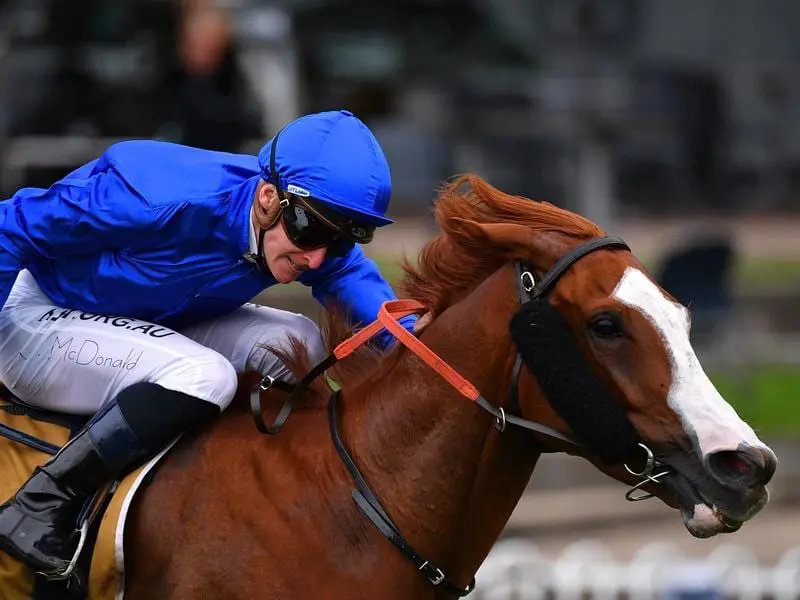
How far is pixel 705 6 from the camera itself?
18.4m

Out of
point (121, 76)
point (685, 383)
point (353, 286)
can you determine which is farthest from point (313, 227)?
point (121, 76)

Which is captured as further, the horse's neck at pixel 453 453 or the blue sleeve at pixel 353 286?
the blue sleeve at pixel 353 286

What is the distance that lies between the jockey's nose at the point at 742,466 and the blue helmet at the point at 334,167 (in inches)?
42.6

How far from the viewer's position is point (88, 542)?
398cm

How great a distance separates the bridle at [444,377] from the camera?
3764mm

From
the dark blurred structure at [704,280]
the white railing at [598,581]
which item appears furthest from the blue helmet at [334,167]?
the dark blurred structure at [704,280]

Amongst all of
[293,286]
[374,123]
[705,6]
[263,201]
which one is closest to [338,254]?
[263,201]

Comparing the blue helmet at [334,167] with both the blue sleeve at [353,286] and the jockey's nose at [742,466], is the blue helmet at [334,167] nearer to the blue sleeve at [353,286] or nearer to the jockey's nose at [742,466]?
the blue sleeve at [353,286]

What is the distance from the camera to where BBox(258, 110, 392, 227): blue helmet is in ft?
13.1

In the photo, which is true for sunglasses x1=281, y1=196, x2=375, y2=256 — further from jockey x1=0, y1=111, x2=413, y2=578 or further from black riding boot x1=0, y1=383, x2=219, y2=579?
black riding boot x1=0, y1=383, x2=219, y2=579

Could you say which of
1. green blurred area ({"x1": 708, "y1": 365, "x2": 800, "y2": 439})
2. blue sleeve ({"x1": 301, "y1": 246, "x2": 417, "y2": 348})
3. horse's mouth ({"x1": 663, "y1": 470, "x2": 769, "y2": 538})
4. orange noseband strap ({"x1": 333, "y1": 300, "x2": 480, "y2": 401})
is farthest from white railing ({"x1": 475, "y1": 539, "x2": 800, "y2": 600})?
horse's mouth ({"x1": 663, "y1": 470, "x2": 769, "y2": 538})

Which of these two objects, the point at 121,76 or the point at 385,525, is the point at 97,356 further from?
the point at 121,76

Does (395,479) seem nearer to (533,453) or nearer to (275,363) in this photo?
(533,453)

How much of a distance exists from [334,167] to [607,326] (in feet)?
2.72
